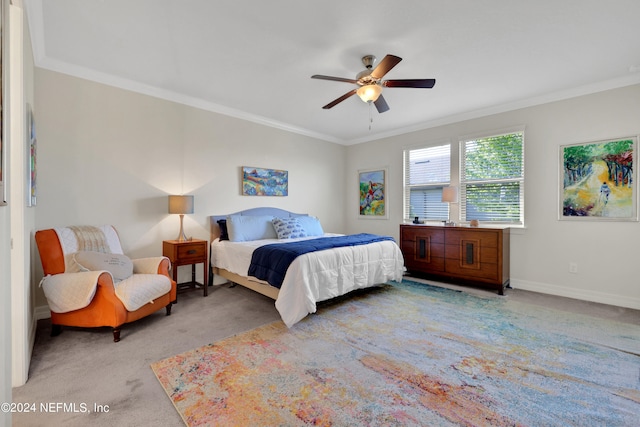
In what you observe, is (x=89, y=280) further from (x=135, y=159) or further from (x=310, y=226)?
(x=310, y=226)

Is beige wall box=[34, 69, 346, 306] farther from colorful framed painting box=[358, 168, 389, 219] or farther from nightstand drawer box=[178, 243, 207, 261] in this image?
colorful framed painting box=[358, 168, 389, 219]

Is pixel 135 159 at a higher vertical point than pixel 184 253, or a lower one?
higher

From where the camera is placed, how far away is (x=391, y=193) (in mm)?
5629

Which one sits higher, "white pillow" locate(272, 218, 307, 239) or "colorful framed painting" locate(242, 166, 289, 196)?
"colorful framed painting" locate(242, 166, 289, 196)

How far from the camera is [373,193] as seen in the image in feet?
19.5

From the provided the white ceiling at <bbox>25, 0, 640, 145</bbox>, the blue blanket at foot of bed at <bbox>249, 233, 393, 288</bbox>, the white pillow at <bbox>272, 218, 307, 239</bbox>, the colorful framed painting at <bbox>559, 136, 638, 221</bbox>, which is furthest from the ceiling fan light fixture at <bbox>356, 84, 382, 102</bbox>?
the colorful framed painting at <bbox>559, 136, 638, 221</bbox>

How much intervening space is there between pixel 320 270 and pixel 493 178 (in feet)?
10.6

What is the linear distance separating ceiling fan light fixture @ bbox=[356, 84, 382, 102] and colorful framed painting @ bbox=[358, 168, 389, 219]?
287 centimetres

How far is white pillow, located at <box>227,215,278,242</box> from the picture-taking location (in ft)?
13.4

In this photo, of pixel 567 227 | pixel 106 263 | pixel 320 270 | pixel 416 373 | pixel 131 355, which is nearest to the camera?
pixel 416 373

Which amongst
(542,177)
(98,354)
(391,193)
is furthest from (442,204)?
(98,354)

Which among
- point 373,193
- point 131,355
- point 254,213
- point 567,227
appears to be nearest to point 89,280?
point 131,355

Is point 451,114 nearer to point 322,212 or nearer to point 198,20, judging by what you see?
point 322,212

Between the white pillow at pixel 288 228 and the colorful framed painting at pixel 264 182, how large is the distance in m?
0.70
